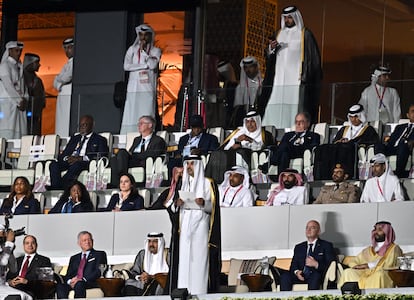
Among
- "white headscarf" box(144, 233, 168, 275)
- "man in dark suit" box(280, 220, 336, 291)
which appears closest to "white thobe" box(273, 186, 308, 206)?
"man in dark suit" box(280, 220, 336, 291)

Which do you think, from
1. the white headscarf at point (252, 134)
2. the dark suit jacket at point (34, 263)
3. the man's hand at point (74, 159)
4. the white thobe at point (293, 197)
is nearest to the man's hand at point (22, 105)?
the man's hand at point (74, 159)

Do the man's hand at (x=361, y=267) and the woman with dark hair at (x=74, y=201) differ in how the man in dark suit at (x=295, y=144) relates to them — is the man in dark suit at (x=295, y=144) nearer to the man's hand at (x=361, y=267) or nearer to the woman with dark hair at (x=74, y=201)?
the woman with dark hair at (x=74, y=201)

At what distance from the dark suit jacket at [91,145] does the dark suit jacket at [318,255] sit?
458cm

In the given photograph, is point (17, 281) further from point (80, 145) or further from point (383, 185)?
point (383, 185)

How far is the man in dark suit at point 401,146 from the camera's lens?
1019 inches

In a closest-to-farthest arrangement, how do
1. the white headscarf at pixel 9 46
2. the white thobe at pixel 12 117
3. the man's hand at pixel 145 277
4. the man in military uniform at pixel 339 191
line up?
the man's hand at pixel 145 277
the man in military uniform at pixel 339 191
the white thobe at pixel 12 117
the white headscarf at pixel 9 46

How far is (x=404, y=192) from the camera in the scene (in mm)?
25625

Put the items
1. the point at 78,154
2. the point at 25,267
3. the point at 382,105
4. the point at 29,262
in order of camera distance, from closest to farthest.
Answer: the point at 25,267 < the point at 29,262 < the point at 382,105 < the point at 78,154

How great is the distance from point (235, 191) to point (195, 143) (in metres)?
1.15

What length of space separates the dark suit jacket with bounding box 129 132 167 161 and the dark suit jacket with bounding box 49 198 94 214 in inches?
34.6

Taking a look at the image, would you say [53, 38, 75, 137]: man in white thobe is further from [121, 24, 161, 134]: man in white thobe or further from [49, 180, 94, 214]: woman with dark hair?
[49, 180, 94, 214]: woman with dark hair

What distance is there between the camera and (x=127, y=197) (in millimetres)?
27016

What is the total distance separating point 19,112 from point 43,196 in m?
2.04

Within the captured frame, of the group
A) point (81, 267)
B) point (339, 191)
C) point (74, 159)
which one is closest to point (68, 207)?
point (74, 159)
